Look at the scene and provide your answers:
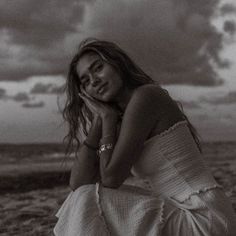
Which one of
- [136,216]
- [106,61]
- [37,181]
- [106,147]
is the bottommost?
[37,181]

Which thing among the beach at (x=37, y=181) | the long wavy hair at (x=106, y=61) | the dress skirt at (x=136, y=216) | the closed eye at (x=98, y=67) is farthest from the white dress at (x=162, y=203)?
the beach at (x=37, y=181)

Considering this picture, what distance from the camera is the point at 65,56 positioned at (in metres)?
4.29

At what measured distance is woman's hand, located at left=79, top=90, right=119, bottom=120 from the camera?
1711 mm

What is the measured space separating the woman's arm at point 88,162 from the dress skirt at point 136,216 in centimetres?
25

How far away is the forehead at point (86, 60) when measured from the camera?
1742 millimetres

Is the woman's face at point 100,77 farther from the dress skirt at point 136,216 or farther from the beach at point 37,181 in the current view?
the beach at point 37,181

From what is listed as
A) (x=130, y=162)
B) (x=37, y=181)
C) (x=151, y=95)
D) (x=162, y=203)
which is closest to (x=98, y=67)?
(x=151, y=95)

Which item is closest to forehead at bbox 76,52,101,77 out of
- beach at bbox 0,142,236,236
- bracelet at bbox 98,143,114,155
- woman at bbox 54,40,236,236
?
woman at bbox 54,40,236,236

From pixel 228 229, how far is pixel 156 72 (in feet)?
9.26

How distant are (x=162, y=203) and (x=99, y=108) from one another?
38cm

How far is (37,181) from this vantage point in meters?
4.40

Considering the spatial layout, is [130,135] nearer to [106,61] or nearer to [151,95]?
[151,95]

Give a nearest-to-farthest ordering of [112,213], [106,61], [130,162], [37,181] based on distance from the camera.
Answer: [112,213] < [130,162] < [106,61] < [37,181]

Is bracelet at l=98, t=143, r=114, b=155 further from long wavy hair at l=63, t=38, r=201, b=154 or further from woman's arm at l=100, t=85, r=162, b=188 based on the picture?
long wavy hair at l=63, t=38, r=201, b=154
